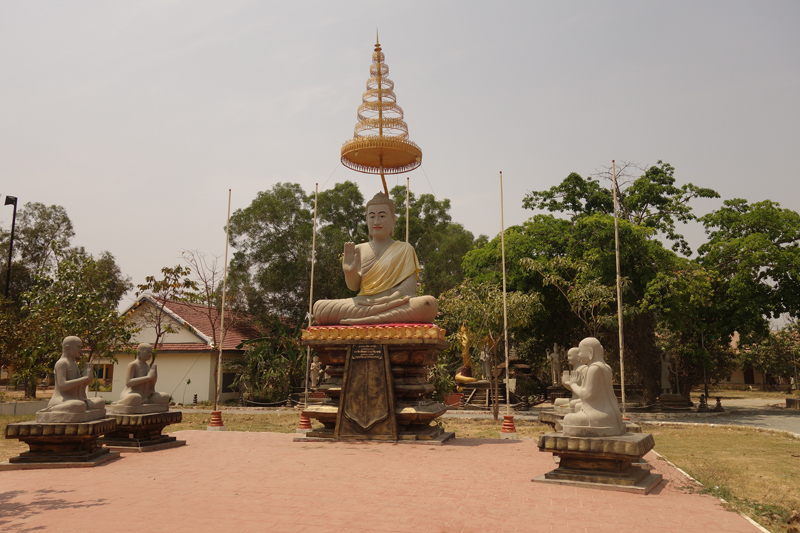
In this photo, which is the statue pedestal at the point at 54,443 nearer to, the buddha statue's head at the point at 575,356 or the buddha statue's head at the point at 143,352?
the buddha statue's head at the point at 143,352

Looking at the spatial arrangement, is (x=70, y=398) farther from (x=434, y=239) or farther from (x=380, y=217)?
(x=434, y=239)

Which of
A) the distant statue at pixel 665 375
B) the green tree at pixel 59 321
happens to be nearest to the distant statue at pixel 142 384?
the green tree at pixel 59 321

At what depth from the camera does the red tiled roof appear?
27.1m

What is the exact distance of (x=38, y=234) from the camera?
33.0m

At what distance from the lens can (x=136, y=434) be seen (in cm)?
989

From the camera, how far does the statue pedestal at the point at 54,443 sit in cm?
812

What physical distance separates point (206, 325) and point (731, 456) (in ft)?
79.7

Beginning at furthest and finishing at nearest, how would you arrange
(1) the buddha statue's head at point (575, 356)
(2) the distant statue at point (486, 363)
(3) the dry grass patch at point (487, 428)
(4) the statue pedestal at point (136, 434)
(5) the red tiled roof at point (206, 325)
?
(5) the red tiled roof at point (206, 325) < (2) the distant statue at point (486, 363) < (3) the dry grass patch at point (487, 428) < (4) the statue pedestal at point (136, 434) < (1) the buddha statue's head at point (575, 356)

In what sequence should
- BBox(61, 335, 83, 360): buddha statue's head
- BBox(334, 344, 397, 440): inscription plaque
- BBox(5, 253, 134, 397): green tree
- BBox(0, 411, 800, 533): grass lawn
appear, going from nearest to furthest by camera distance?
BBox(0, 411, 800, 533): grass lawn → BBox(61, 335, 83, 360): buddha statue's head → BBox(334, 344, 397, 440): inscription plaque → BBox(5, 253, 134, 397): green tree

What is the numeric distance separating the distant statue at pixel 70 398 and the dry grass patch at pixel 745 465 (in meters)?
8.67

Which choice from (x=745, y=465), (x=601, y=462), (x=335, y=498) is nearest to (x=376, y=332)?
(x=335, y=498)

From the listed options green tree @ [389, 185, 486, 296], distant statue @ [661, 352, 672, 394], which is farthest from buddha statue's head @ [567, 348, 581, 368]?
green tree @ [389, 185, 486, 296]

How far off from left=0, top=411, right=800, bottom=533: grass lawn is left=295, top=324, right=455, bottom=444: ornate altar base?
310 centimetres

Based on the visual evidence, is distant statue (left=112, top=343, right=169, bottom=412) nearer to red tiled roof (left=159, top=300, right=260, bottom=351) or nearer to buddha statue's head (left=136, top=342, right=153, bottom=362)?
buddha statue's head (left=136, top=342, right=153, bottom=362)
